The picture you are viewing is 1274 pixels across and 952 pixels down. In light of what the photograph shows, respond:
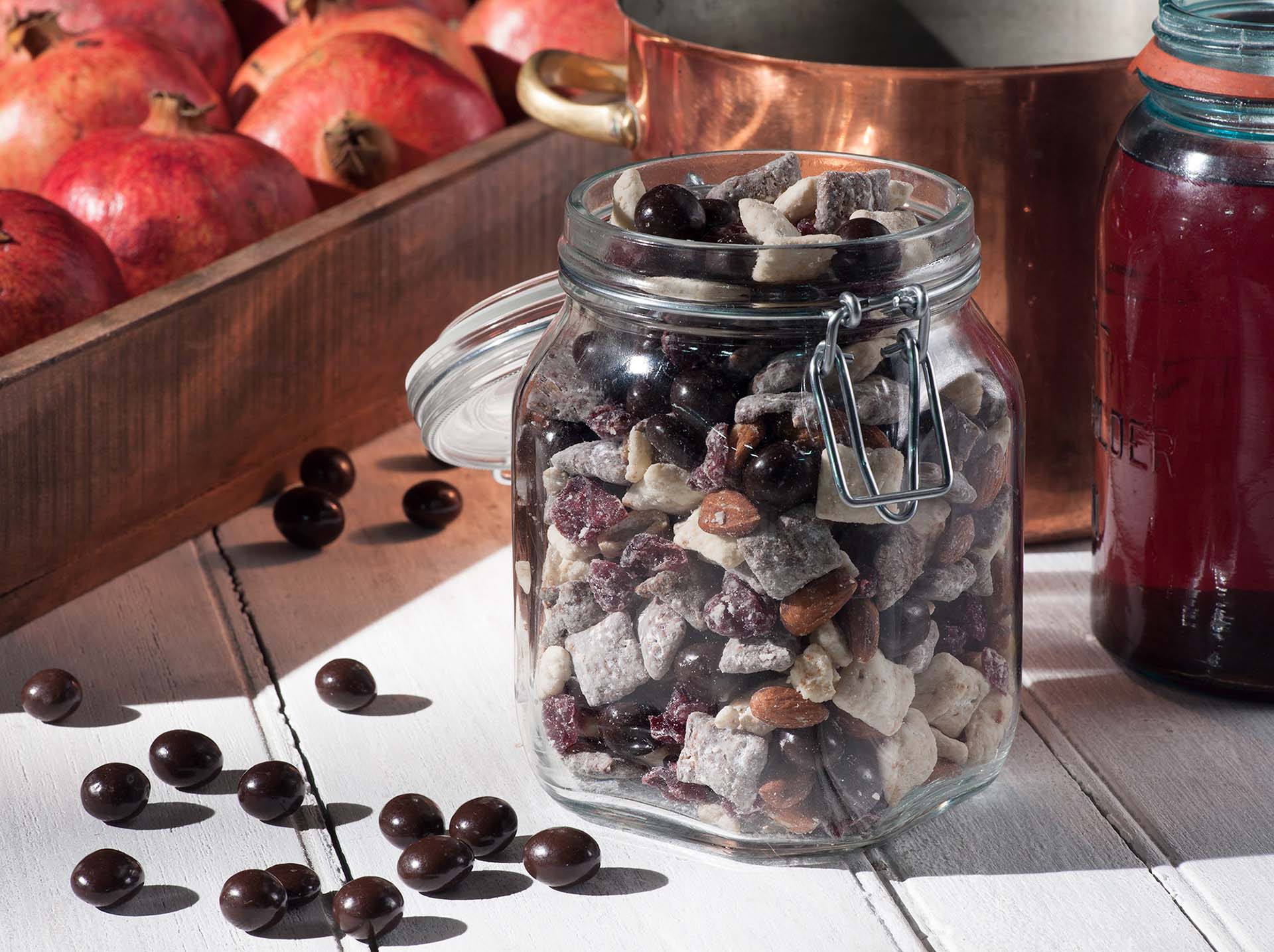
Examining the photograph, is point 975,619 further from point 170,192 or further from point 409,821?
point 170,192

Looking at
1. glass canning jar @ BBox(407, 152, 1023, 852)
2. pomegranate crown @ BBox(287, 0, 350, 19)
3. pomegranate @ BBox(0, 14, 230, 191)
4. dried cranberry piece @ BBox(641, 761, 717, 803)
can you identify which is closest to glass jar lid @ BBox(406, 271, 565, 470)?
glass canning jar @ BBox(407, 152, 1023, 852)

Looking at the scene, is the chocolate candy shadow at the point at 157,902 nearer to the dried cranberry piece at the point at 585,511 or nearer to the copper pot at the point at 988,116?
the dried cranberry piece at the point at 585,511

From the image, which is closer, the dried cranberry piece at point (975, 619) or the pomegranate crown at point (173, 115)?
the dried cranberry piece at point (975, 619)

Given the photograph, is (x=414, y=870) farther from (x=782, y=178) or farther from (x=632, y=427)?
(x=782, y=178)

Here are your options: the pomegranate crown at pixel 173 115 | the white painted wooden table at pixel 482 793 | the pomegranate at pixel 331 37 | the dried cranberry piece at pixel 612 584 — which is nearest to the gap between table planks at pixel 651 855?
the white painted wooden table at pixel 482 793

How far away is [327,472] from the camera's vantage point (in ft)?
2.85

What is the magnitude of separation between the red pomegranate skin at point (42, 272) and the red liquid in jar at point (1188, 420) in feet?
1.71

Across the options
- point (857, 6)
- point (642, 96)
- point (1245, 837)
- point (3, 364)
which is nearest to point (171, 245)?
point (3, 364)

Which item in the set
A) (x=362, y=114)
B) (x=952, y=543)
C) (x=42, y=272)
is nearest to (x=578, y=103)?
(x=362, y=114)

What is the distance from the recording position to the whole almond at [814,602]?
1.63ft

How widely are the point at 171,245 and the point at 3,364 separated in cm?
18

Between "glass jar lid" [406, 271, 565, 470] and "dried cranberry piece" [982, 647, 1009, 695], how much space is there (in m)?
0.21

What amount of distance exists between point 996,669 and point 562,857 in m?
0.18

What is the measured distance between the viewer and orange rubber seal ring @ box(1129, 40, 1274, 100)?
568mm
